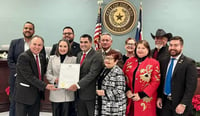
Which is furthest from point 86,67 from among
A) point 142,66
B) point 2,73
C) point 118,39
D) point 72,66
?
point 118,39

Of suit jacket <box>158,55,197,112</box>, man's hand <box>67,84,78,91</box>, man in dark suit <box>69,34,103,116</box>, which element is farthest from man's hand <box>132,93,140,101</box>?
man's hand <box>67,84,78,91</box>

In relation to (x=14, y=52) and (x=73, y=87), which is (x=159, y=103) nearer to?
(x=73, y=87)

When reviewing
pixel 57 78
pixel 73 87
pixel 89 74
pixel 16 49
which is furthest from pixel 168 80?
pixel 16 49

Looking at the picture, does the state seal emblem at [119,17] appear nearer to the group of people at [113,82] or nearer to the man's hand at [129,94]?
the group of people at [113,82]

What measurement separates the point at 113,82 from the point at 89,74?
0.33m

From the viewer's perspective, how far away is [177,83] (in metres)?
2.35

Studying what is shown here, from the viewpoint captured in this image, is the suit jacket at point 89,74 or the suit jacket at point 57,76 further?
the suit jacket at point 57,76

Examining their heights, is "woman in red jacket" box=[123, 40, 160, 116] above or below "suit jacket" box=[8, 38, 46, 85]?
below

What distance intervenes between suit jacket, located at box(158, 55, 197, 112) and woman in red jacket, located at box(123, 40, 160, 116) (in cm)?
20

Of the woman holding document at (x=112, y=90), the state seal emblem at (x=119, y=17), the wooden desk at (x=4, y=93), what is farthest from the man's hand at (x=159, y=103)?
the state seal emblem at (x=119, y=17)

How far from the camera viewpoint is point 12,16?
21.0ft

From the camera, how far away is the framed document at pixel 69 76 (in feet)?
8.68

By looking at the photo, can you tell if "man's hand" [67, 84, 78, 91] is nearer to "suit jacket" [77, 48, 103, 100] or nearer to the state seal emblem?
"suit jacket" [77, 48, 103, 100]

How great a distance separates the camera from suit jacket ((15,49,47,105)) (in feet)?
8.52
